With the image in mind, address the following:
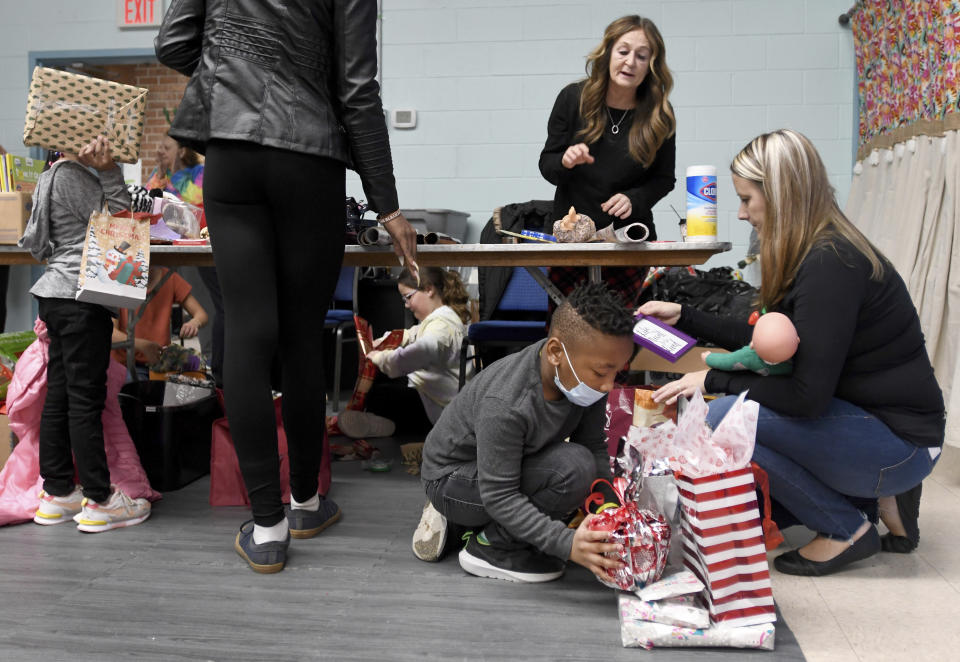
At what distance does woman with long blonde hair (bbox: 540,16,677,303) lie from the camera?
229 centimetres

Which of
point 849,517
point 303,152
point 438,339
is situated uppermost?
point 303,152

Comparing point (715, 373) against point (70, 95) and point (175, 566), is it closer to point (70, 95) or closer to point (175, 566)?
point (175, 566)

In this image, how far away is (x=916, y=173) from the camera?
3111 mm

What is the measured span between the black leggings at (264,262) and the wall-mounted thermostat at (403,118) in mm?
3089

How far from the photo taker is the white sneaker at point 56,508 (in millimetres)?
2049

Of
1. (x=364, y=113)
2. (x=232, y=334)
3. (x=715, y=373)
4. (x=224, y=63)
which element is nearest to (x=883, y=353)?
(x=715, y=373)

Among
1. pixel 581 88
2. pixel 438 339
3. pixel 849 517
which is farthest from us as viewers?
pixel 438 339

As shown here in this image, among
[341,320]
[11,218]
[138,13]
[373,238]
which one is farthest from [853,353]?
[138,13]

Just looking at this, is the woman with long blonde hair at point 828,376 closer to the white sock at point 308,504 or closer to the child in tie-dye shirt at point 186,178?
the white sock at point 308,504

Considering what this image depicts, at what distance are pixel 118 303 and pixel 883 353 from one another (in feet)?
5.50

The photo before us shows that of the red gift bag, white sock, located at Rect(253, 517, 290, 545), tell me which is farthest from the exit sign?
white sock, located at Rect(253, 517, 290, 545)

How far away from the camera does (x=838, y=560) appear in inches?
69.6

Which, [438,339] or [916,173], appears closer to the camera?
[438,339]

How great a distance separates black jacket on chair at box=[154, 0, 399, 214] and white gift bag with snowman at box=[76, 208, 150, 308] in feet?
1.35
